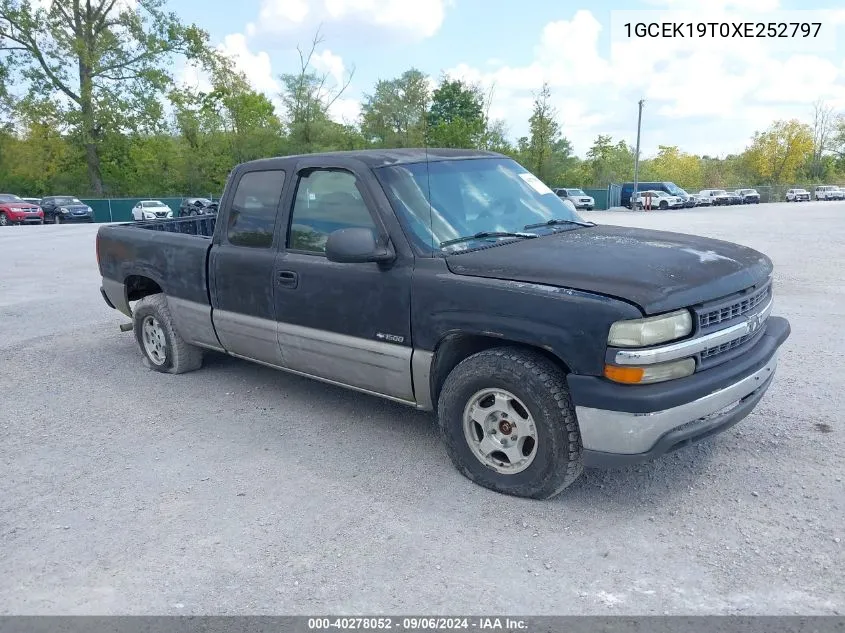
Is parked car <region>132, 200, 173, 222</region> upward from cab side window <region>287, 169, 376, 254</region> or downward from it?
downward

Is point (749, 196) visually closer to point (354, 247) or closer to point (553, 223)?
point (553, 223)

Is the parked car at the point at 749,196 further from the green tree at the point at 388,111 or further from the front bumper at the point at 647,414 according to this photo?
the front bumper at the point at 647,414

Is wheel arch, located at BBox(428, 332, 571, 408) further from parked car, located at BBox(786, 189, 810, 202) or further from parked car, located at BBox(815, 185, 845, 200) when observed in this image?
parked car, located at BBox(815, 185, 845, 200)

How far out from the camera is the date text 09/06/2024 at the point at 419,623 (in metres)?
2.70

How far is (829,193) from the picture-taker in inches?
2581

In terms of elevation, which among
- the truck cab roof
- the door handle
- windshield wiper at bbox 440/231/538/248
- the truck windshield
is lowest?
the door handle

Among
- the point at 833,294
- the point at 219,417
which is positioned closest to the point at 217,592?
the point at 219,417

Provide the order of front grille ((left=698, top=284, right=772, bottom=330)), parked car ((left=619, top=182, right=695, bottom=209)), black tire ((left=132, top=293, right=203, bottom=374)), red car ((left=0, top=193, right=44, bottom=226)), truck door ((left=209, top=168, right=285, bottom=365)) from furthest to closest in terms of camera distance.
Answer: parked car ((left=619, top=182, right=695, bottom=209)), red car ((left=0, top=193, right=44, bottom=226)), black tire ((left=132, top=293, right=203, bottom=374)), truck door ((left=209, top=168, right=285, bottom=365)), front grille ((left=698, top=284, right=772, bottom=330))

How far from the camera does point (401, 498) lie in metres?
3.75

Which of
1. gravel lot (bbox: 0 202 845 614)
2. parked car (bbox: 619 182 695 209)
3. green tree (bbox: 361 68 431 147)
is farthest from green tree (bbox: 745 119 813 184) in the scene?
gravel lot (bbox: 0 202 845 614)

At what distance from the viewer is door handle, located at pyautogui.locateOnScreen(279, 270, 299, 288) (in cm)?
460

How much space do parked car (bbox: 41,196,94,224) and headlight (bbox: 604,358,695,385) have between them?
1587 inches

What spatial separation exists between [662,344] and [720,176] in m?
93.9

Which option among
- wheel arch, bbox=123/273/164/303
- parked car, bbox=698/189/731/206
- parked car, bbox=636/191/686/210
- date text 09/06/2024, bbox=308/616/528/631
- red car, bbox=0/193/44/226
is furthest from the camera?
parked car, bbox=698/189/731/206
